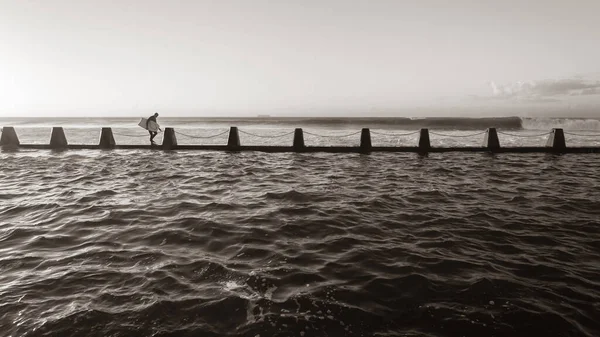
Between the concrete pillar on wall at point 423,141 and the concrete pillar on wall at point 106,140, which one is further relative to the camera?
the concrete pillar on wall at point 106,140

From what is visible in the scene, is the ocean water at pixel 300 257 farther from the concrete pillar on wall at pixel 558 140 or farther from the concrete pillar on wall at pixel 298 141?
the concrete pillar on wall at pixel 298 141

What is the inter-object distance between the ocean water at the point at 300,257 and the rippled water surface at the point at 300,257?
21 mm

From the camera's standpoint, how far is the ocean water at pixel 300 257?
309 cm

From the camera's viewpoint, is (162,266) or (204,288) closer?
(204,288)

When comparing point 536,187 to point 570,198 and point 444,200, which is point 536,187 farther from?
point 444,200

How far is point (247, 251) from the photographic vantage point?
4594 millimetres

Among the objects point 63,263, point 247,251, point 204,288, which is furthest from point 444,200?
point 63,263

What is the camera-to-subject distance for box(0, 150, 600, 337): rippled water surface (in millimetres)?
3090

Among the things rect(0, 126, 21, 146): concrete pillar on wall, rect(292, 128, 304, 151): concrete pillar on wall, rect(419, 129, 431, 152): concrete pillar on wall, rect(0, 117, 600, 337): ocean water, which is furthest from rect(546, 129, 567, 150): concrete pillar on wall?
rect(0, 126, 21, 146): concrete pillar on wall

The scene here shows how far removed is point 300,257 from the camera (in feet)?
14.5

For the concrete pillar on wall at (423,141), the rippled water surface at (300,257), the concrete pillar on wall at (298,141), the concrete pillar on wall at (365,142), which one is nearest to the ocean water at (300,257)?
the rippled water surface at (300,257)

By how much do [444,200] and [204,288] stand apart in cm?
557

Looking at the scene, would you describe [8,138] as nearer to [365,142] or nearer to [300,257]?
[365,142]

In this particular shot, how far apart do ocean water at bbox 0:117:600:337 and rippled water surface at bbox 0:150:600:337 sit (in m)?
0.02
